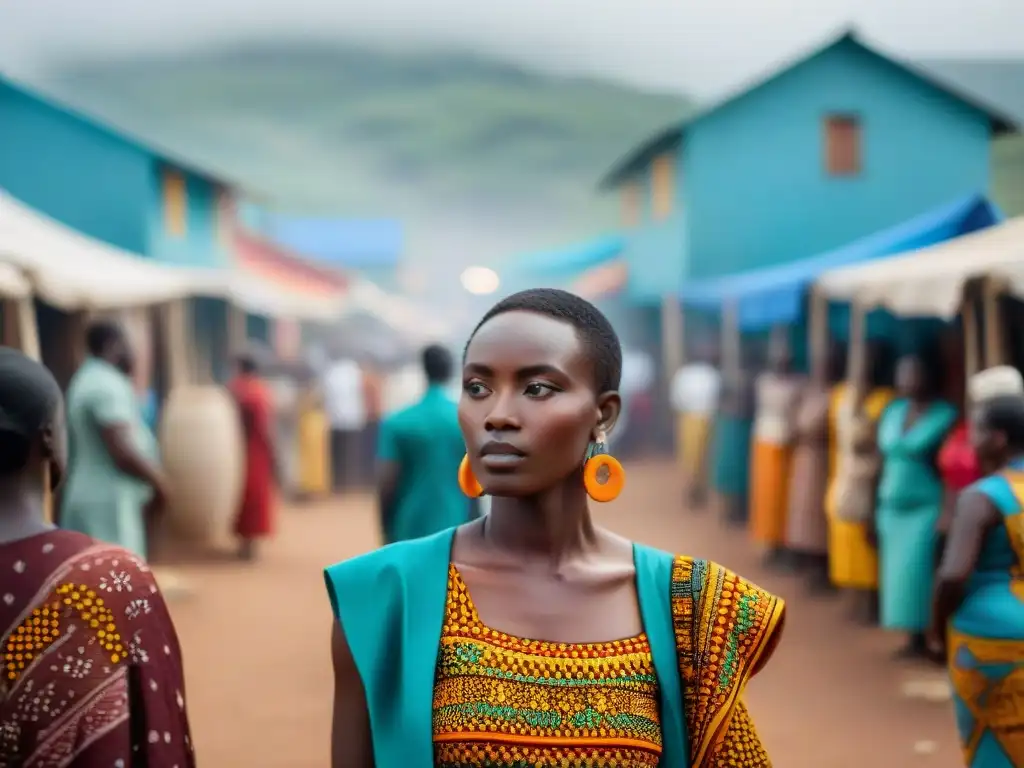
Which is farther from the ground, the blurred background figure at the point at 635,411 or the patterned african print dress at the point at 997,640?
the patterned african print dress at the point at 997,640

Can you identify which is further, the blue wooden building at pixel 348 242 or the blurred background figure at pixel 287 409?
the blue wooden building at pixel 348 242

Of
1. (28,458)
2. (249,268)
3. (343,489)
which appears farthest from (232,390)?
(249,268)

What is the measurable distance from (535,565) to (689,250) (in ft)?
59.1

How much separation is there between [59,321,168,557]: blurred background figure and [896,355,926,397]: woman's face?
4147mm

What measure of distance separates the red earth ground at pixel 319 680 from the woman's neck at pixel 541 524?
3542mm

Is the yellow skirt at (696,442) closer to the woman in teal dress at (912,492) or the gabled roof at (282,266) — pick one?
the woman in teal dress at (912,492)

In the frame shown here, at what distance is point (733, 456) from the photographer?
12.0 meters

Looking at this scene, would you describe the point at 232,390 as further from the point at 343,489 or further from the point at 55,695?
the point at 55,695

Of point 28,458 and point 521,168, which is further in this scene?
point 521,168

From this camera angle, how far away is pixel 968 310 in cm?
630

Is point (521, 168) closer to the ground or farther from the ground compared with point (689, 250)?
farther from the ground

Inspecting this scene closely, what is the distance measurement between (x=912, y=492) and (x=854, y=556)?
A: 43.6 inches

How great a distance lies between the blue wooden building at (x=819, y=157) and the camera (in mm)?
19453

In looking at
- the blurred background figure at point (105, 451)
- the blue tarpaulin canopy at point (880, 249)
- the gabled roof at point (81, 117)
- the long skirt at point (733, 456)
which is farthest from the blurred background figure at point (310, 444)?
the blurred background figure at point (105, 451)
